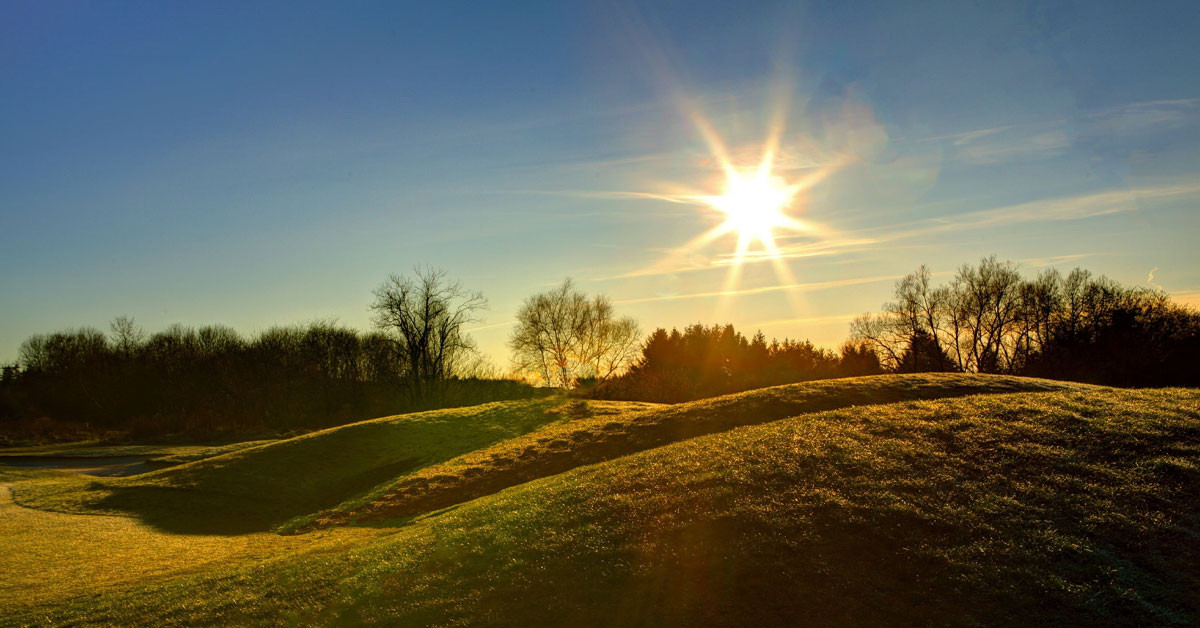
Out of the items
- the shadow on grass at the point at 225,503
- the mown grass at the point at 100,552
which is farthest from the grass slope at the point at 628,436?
the mown grass at the point at 100,552

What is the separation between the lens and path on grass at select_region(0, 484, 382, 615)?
13.5m

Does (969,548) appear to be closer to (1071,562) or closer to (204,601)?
(1071,562)

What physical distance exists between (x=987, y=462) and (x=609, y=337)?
62279mm

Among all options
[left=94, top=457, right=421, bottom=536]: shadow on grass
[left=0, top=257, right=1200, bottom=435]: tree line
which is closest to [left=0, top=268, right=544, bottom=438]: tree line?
[left=0, top=257, right=1200, bottom=435]: tree line

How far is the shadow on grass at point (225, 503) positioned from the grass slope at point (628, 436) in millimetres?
2358

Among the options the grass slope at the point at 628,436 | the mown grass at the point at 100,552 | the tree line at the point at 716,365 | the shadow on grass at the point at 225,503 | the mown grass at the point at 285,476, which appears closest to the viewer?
the mown grass at the point at 100,552

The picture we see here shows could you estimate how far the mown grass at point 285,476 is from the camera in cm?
2419

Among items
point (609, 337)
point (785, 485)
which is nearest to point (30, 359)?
point (609, 337)

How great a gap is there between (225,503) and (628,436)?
1735 centimetres

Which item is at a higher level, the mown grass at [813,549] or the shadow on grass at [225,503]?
the mown grass at [813,549]

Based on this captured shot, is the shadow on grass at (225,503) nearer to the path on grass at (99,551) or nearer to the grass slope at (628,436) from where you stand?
the path on grass at (99,551)

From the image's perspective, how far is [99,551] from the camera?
17047 millimetres

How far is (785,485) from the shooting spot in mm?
13219

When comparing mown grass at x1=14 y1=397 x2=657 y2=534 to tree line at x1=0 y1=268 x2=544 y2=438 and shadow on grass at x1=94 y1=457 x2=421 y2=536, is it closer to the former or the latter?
shadow on grass at x1=94 y1=457 x2=421 y2=536
